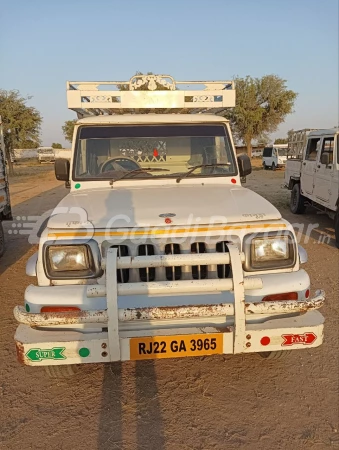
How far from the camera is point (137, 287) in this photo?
2.42 metres

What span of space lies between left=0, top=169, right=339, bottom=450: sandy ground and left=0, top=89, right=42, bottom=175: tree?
29272 mm

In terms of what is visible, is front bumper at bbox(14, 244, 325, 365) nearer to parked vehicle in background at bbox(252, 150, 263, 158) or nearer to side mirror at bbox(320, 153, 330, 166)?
side mirror at bbox(320, 153, 330, 166)

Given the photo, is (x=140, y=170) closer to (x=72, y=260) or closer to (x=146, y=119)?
(x=146, y=119)

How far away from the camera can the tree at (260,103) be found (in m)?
33.9

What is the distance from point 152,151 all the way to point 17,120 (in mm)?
30043

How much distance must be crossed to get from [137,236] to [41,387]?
5.15 ft

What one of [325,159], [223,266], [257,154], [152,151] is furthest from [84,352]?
[257,154]

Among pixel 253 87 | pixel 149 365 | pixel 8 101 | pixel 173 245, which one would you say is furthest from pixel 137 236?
pixel 253 87

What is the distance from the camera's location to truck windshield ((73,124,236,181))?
3967 millimetres

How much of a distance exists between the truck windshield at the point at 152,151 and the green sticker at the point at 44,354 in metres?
1.96

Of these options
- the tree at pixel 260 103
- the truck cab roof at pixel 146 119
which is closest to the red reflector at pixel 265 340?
the truck cab roof at pixel 146 119

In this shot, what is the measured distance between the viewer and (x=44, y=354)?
245cm

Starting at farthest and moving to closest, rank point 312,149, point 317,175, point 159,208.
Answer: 1. point 312,149
2. point 317,175
3. point 159,208

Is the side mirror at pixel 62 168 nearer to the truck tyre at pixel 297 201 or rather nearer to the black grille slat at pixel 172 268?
the black grille slat at pixel 172 268
